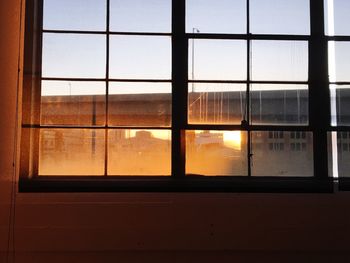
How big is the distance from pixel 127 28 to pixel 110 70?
0.89 ft

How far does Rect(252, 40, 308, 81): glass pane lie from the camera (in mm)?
2277

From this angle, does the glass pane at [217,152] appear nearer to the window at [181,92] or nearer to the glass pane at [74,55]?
the window at [181,92]

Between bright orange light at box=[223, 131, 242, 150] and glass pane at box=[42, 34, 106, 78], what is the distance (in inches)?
32.1

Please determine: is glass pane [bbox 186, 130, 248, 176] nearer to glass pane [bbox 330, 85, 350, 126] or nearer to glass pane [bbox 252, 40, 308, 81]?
glass pane [bbox 252, 40, 308, 81]

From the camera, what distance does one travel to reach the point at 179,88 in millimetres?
2215

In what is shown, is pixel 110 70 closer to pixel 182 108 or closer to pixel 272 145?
pixel 182 108

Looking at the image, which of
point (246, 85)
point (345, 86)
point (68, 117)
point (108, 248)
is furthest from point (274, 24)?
point (108, 248)

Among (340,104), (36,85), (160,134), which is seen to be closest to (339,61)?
(340,104)

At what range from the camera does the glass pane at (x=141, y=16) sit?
225 centimetres

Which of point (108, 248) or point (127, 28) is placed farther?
point (127, 28)

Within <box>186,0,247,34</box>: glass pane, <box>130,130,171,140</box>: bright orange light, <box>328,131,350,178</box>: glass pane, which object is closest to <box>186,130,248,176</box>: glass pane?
<box>130,130,171,140</box>: bright orange light

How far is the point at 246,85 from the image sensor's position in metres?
2.27

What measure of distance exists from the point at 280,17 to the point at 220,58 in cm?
45

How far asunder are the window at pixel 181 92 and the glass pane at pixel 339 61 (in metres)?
0.04
